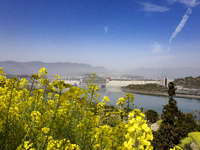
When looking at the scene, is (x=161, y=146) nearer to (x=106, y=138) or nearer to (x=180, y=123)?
(x=180, y=123)

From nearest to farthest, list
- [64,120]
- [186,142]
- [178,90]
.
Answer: [64,120] → [186,142] → [178,90]

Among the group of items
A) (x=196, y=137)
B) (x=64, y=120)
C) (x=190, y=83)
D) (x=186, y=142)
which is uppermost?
(x=64, y=120)

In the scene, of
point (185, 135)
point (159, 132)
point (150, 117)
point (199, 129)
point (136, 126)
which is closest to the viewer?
point (136, 126)

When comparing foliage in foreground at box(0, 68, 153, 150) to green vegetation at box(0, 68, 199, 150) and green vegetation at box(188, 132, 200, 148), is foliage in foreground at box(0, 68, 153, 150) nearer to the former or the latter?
green vegetation at box(0, 68, 199, 150)

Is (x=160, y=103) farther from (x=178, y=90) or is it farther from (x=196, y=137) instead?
(x=178, y=90)

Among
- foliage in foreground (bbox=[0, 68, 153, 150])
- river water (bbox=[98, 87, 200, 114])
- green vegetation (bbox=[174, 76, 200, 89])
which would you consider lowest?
river water (bbox=[98, 87, 200, 114])

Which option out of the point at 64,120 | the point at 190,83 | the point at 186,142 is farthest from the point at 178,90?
Answer: the point at 64,120

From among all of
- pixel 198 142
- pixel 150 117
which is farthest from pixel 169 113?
pixel 150 117

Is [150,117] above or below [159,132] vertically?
below

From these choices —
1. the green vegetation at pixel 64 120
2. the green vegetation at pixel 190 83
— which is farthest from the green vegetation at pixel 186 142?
the green vegetation at pixel 190 83

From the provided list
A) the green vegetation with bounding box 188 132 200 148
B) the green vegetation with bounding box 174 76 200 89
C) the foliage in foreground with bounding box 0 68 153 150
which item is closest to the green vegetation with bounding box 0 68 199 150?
the foliage in foreground with bounding box 0 68 153 150

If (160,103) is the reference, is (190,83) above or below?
above
